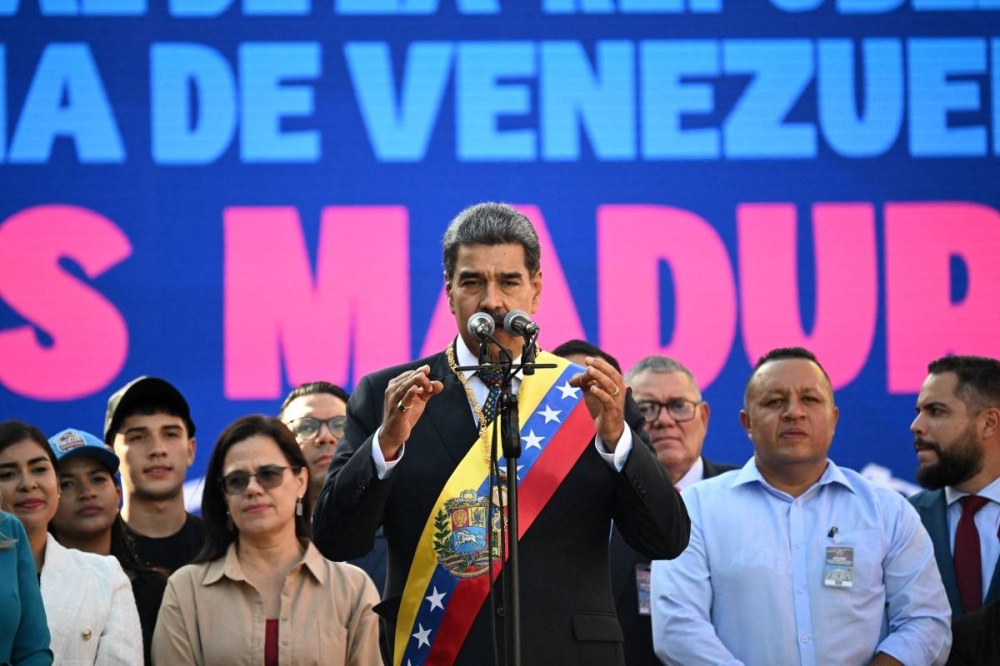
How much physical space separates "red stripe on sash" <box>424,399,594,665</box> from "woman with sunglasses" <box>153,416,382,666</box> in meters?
1.08

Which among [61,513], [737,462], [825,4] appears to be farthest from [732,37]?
[61,513]

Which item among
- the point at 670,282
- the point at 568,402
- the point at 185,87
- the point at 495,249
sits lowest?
the point at 568,402

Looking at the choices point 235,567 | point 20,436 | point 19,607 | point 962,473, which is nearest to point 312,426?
point 235,567

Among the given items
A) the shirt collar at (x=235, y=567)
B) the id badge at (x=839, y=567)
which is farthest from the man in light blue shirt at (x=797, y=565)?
the shirt collar at (x=235, y=567)

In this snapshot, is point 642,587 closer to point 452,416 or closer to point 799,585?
point 799,585

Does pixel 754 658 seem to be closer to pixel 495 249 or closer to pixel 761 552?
pixel 761 552

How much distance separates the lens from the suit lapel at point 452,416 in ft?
11.5

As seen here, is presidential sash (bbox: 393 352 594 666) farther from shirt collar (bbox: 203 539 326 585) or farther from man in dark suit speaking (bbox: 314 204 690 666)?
shirt collar (bbox: 203 539 326 585)

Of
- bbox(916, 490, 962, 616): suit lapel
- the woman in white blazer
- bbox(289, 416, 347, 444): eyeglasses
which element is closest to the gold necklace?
the woman in white blazer

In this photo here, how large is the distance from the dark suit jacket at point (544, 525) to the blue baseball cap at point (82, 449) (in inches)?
68.6

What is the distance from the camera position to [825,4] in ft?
22.1

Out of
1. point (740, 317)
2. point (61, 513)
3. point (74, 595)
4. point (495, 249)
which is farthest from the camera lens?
point (740, 317)

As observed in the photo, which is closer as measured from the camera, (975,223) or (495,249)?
(495,249)

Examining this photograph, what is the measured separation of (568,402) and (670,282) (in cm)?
309
